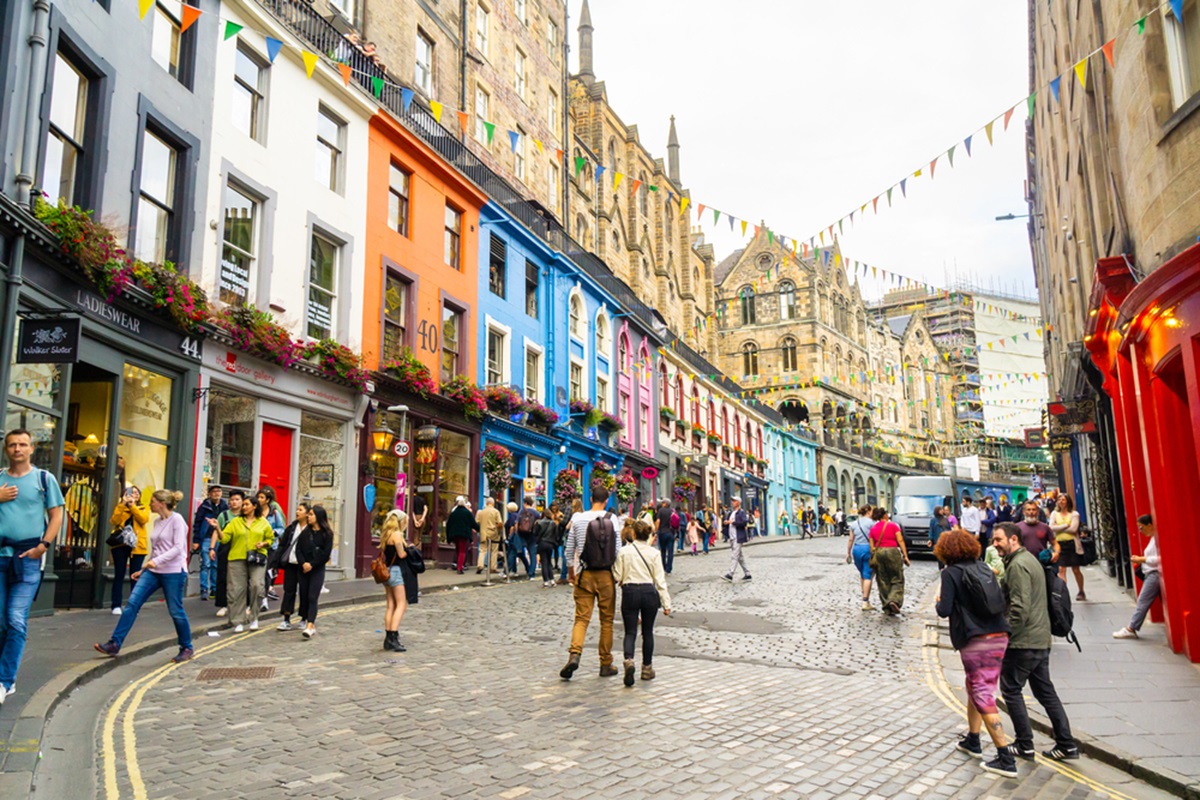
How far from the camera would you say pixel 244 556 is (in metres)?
10.6

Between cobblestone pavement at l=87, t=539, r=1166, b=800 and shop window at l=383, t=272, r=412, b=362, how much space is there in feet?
32.6

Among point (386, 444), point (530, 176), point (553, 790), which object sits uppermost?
point (530, 176)

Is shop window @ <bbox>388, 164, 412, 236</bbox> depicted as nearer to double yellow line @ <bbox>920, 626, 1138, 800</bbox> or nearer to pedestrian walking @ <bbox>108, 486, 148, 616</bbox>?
pedestrian walking @ <bbox>108, 486, 148, 616</bbox>

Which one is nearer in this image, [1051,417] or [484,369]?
[1051,417]

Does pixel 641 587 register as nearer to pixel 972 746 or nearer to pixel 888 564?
pixel 972 746

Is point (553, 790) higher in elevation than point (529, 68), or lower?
lower

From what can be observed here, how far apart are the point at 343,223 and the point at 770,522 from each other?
1616 inches

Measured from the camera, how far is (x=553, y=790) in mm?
4977

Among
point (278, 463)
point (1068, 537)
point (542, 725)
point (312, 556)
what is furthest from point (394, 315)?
point (542, 725)

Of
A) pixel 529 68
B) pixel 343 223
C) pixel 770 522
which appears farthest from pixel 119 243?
pixel 770 522

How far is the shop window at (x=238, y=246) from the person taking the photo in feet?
51.1

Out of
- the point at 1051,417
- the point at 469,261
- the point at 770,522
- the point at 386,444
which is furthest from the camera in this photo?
the point at 770,522

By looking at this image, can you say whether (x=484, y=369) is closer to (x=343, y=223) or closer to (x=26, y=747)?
(x=343, y=223)

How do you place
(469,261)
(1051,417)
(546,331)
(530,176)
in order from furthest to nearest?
(530,176) < (546,331) < (469,261) < (1051,417)
